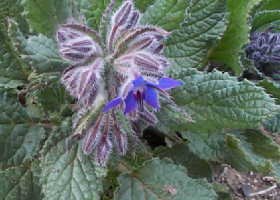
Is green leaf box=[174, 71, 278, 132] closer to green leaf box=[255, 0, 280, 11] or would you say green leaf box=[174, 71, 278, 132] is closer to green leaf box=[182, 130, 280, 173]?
green leaf box=[182, 130, 280, 173]

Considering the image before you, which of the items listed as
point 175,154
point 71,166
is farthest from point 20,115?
point 175,154

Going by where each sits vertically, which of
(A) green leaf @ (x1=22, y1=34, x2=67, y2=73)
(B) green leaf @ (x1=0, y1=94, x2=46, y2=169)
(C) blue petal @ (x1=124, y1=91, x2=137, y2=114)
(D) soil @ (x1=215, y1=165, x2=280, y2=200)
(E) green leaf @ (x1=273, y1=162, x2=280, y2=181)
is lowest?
(D) soil @ (x1=215, y1=165, x2=280, y2=200)

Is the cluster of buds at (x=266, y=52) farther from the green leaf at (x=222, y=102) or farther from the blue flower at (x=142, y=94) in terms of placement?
the blue flower at (x=142, y=94)

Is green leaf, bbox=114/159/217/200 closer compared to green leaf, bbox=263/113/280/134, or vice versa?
green leaf, bbox=114/159/217/200

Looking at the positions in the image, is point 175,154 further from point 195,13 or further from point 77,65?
point 77,65

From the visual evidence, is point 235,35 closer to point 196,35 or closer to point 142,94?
point 196,35

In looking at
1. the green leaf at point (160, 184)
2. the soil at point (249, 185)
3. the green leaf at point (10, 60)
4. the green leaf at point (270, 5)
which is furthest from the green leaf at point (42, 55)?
the soil at point (249, 185)

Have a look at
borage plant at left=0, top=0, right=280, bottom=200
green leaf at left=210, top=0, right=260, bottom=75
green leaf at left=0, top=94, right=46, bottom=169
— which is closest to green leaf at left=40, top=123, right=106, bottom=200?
borage plant at left=0, top=0, right=280, bottom=200

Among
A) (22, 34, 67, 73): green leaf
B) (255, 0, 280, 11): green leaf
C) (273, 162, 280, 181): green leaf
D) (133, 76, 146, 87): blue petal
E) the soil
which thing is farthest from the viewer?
the soil
